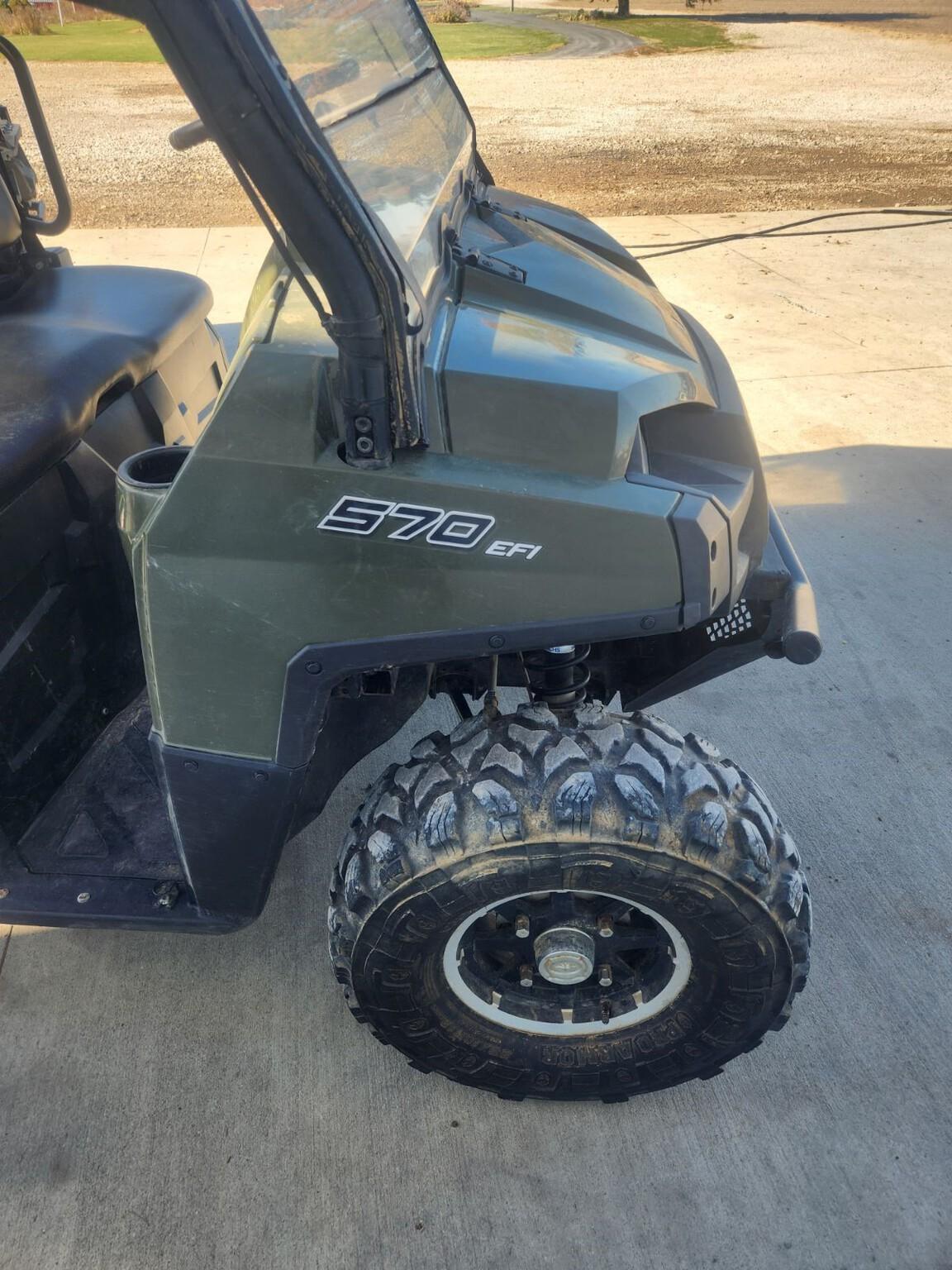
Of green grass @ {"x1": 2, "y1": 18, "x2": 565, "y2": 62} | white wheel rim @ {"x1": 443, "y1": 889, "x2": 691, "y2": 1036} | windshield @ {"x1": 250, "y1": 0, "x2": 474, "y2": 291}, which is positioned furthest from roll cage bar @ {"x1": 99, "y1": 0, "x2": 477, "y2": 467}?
green grass @ {"x1": 2, "y1": 18, "x2": 565, "y2": 62}

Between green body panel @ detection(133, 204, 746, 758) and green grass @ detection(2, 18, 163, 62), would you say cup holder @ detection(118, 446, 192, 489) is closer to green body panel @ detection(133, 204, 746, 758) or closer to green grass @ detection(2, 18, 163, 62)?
green body panel @ detection(133, 204, 746, 758)

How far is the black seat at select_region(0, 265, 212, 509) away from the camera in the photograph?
6.23 feet

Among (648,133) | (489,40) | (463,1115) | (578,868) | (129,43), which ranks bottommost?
(489,40)

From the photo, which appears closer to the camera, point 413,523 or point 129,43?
point 413,523

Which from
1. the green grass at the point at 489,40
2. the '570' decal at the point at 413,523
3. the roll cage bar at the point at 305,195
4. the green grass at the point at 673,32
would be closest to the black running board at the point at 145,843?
the '570' decal at the point at 413,523

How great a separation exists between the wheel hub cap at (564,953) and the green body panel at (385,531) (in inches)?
24.5

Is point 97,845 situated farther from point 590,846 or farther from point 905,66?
point 905,66

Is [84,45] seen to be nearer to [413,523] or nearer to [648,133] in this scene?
→ [648,133]

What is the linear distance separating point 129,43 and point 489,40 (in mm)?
8773

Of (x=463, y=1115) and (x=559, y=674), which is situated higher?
(x=559, y=674)

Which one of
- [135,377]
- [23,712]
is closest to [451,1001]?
[23,712]

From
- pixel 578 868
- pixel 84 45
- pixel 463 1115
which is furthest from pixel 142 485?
pixel 84 45

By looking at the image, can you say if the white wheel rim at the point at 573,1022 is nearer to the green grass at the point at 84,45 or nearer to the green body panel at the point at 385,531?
the green body panel at the point at 385,531

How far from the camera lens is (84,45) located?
23.3 metres
